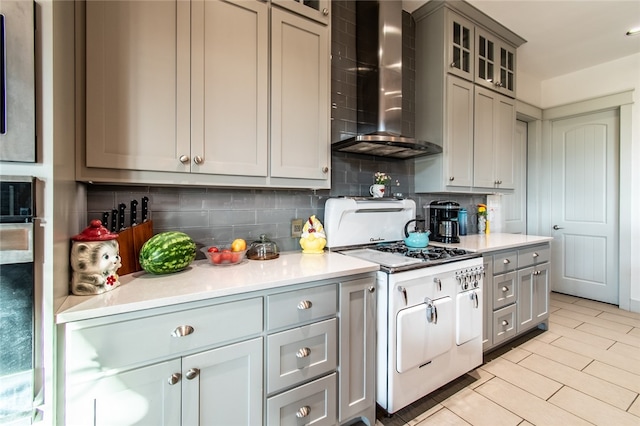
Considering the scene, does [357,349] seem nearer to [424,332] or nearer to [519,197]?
[424,332]

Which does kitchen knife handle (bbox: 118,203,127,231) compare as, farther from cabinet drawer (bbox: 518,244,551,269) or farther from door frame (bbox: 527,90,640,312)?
door frame (bbox: 527,90,640,312)

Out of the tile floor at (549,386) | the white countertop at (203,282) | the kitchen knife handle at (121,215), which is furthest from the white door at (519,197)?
the kitchen knife handle at (121,215)

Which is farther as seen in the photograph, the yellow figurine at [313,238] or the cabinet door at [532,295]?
the cabinet door at [532,295]

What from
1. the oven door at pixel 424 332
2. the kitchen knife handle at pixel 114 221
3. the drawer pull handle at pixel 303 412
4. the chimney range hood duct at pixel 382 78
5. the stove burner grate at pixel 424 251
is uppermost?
the chimney range hood duct at pixel 382 78

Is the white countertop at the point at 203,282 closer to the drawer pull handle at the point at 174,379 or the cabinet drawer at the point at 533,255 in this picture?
the drawer pull handle at the point at 174,379

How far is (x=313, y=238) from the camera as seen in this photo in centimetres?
186

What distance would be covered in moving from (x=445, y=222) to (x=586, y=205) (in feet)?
8.61

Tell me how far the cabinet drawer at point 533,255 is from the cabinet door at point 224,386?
95.1 inches

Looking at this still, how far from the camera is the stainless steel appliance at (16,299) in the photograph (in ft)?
2.60

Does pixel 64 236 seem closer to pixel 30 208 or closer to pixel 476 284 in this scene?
pixel 30 208

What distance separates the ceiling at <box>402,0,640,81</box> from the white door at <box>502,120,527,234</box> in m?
0.86

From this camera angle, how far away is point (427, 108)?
2.50 m

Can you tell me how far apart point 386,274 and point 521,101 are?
11.6ft

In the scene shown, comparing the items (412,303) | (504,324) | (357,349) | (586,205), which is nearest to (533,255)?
(504,324)
